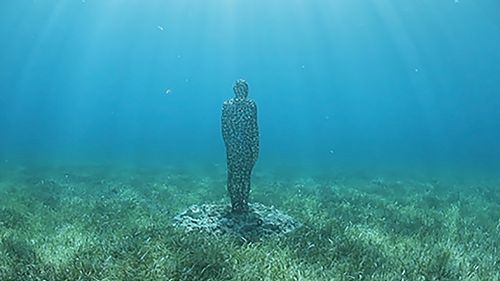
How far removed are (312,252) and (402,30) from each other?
90.0 meters

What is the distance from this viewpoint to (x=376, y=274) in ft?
30.5

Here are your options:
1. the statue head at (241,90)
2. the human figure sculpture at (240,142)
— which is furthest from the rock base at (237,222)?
the statue head at (241,90)

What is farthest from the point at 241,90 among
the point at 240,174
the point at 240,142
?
the point at 240,174

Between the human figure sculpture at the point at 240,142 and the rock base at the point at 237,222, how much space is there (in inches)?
16.9

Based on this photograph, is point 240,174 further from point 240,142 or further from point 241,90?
point 241,90

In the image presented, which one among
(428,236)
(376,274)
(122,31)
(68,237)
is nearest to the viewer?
(376,274)

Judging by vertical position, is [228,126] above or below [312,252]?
above

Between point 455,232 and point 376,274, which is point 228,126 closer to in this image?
point 376,274

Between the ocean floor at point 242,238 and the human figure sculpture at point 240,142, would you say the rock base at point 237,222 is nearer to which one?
the human figure sculpture at point 240,142

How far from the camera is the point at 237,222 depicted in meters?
13.2

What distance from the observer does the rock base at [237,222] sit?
41.7ft

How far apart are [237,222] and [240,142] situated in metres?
2.26

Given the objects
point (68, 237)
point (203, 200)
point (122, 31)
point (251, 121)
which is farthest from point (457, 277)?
point (122, 31)

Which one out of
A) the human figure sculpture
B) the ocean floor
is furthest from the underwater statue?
the ocean floor
